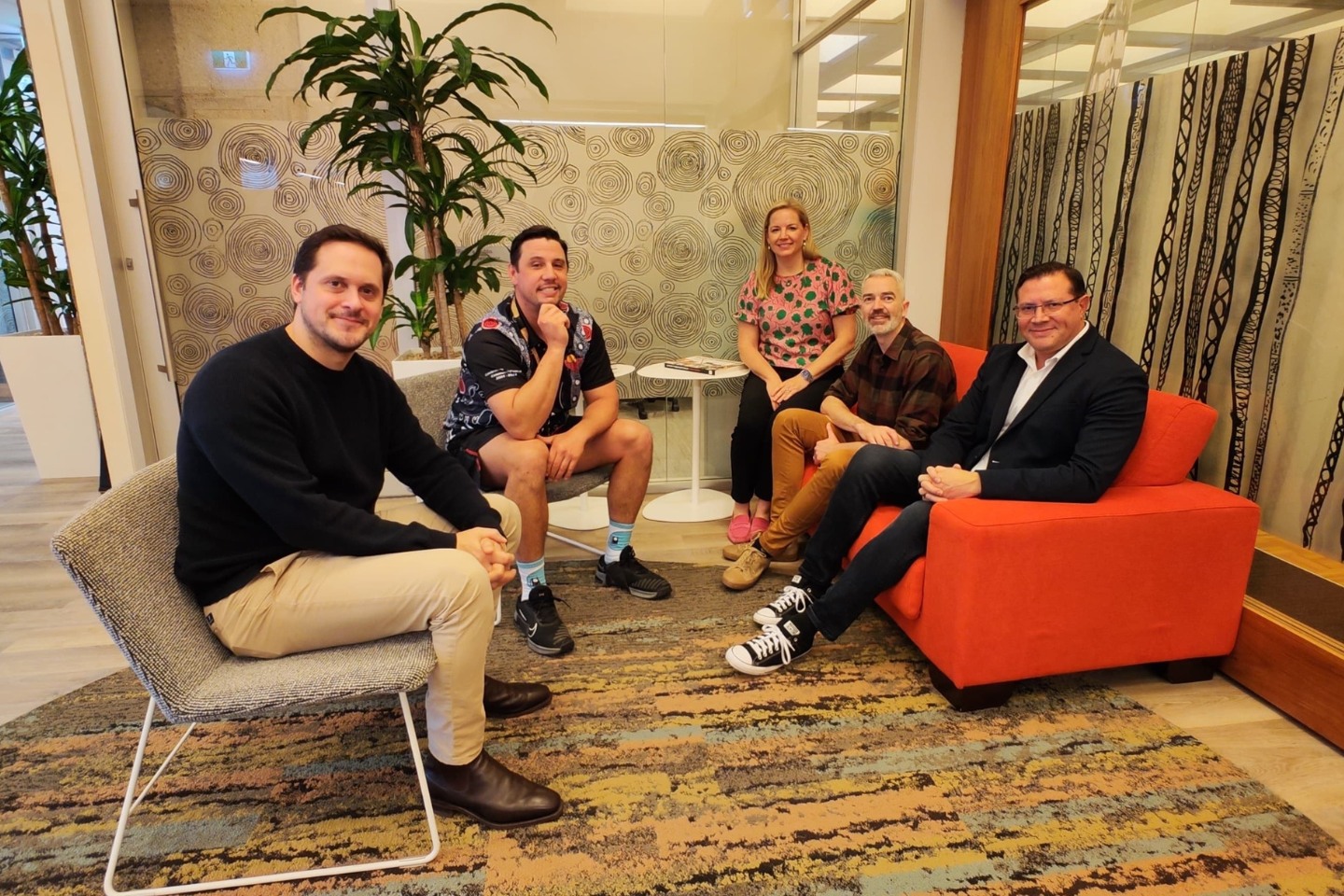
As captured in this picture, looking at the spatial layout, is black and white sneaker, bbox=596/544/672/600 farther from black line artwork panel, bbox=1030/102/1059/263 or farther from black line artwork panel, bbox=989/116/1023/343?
black line artwork panel, bbox=1030/102/1059/263

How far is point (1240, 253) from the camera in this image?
6.82 feet

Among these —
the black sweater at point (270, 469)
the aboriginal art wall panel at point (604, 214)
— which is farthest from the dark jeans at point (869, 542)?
the aboriginal art wall panel at point (604, 214)

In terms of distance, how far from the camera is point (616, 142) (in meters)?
3.40

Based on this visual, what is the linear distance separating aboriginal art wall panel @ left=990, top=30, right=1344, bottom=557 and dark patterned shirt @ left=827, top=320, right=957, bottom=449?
0.61 m

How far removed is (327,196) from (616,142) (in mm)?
1379

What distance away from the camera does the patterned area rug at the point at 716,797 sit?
1.43m

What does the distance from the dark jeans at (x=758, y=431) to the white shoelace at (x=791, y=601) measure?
2.51 feet

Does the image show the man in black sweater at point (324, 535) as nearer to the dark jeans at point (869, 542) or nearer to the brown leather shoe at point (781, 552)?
the dark jeans at point (869, 542)

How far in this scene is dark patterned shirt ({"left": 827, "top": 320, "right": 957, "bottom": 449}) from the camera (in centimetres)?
255

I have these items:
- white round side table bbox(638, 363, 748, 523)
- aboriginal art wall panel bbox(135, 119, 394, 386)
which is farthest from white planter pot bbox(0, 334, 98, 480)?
white round side table bbox(638, 363, 748, 523)

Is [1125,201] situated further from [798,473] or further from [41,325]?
[41,325]

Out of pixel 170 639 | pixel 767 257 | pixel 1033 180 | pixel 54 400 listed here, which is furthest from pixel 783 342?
pixel 54 400

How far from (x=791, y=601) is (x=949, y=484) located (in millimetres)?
604

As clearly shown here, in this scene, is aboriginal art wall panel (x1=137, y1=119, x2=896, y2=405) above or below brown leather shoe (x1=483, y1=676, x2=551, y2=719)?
above
